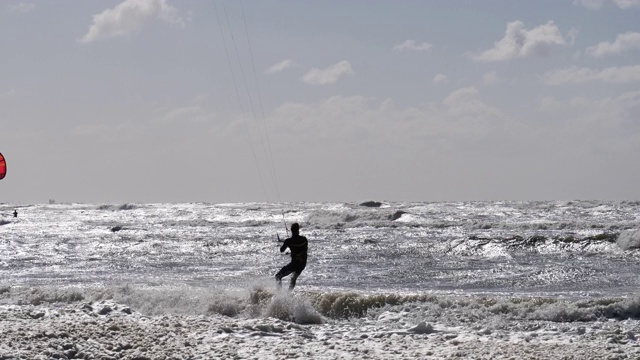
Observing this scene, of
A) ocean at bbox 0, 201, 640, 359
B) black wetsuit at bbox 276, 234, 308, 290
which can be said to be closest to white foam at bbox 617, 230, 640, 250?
ocean at bbox 0, 201, 640, 359

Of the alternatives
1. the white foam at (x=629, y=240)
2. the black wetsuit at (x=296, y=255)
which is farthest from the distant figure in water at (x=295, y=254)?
the white foam at (x=629, y=240)

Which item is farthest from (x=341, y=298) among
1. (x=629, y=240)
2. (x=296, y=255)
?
(x=629, y=240)

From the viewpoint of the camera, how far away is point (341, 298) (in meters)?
14.0

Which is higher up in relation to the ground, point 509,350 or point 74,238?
point 74,238

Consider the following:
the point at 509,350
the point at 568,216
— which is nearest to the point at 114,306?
the point at 509,350

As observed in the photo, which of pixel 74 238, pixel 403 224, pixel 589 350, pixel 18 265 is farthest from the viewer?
pixel 403 224

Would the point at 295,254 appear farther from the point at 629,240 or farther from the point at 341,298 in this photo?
the point at 629,240

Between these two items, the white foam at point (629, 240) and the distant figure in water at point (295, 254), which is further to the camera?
the white foam at point (629, 240)

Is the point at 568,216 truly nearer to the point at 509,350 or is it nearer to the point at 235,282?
the point at 235,282

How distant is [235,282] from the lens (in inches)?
769

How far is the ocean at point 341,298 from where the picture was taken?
10109 millimetres

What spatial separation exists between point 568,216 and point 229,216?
26461 millimetres

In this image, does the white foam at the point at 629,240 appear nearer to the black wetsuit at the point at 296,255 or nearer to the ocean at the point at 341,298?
the ocean at the point at 341,298

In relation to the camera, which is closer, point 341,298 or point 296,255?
point 341,298
